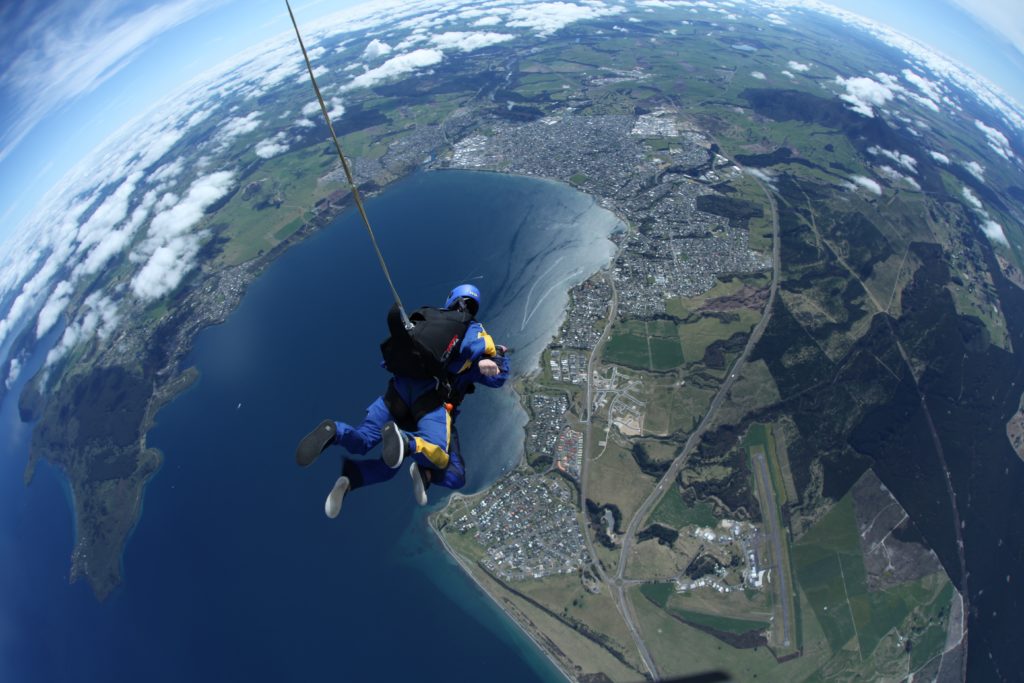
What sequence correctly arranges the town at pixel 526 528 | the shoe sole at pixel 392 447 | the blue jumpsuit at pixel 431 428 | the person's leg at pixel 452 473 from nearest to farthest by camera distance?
the shoe sole at pixel 392 447 → the blue jumpsuit at pixel 431 428 → the person's leg at pixel 452 473 → the town at pixel 526 528

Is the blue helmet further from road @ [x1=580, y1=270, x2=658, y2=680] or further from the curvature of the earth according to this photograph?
the curvature of the earth

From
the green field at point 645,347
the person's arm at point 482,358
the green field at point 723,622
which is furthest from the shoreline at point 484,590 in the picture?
the person's arm at point 482,358

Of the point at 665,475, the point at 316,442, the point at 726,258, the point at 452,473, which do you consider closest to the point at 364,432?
the point at 316,442

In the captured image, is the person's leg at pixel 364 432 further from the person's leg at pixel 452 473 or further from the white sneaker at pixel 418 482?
the person's leg at pixel 452 473

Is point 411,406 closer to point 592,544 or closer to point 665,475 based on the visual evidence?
point 592,544

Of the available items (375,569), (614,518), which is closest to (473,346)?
(614,518)

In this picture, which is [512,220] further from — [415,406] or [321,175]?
[415,406]
